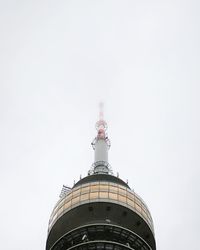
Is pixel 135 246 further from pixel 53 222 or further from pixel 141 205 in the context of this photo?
pixel 53 222

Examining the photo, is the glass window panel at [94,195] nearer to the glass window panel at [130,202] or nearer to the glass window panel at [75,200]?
the glass window panel at [75,200]

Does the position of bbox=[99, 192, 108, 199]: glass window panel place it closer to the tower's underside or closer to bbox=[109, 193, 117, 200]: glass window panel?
the tower's underside

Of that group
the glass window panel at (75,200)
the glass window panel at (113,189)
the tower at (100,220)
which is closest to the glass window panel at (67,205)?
the tower at (100,220)

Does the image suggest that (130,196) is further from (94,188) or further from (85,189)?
(85,189)

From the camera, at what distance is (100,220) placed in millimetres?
65938

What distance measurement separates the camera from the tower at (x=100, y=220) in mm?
64562

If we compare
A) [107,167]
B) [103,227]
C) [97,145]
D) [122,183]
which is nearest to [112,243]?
[103,227]

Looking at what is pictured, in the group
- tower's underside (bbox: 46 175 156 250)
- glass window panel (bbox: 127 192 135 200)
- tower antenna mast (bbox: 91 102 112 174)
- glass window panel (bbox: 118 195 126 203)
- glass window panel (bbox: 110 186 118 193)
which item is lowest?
tower's underside (bbox: 46 175 156 250)

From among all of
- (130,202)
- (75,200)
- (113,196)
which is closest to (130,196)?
(130,202)

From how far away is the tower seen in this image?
6456cm

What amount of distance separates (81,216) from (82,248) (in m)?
5.53

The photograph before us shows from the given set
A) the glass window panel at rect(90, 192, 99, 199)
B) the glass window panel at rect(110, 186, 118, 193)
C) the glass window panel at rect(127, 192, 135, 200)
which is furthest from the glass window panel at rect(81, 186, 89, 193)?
the glass window panel at rect(127, 192, 135, 200)

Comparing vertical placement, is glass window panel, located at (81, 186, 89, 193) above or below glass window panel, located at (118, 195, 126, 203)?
above

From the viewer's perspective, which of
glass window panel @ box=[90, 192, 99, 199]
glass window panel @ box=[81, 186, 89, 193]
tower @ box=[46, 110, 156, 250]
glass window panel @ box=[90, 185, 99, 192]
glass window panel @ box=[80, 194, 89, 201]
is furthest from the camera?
glass window panel @ box=[81, 186, 89, 193]
